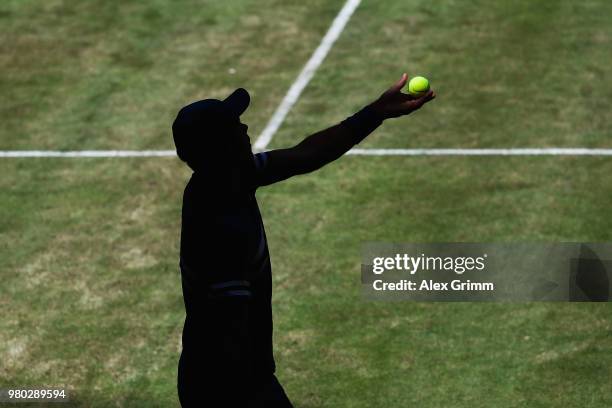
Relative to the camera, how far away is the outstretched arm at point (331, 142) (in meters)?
5.83

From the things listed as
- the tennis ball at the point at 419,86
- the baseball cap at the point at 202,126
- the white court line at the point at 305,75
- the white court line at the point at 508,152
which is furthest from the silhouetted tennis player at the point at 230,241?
the white court line at the point at 305,75

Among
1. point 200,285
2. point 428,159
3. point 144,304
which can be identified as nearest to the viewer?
point 200,285

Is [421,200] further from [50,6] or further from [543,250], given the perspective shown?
[50,6]

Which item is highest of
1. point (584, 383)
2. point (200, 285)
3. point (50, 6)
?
point (200, 285)

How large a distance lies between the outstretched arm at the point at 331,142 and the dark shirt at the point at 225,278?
0.07 metres

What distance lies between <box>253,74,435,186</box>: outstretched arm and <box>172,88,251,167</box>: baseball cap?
36 centimetres

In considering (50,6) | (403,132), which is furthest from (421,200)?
(50,6)

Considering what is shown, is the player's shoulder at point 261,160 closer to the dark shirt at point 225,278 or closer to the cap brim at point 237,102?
the dark shirt at point 225,278

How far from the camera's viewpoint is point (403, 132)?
12508 millimetres

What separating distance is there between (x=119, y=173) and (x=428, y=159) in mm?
3157

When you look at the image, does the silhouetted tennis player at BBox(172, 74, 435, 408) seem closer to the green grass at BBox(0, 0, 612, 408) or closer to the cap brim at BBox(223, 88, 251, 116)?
the cap brim at BBox(223, 88, 251, 116)

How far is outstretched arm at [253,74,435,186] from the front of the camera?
583 centimetres

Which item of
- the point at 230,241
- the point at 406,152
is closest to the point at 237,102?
the point at 230,241

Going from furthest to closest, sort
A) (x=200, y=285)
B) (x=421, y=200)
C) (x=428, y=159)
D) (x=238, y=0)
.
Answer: (x=238, y=0) < (x=428, y=159) < (x=421, y=200) < (x=200, y=285)
